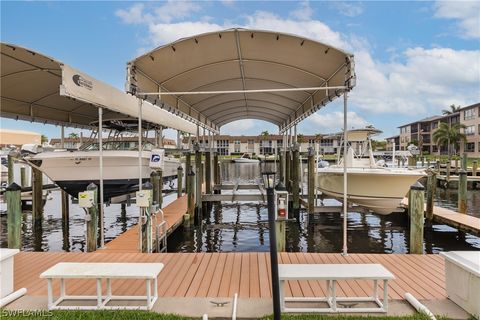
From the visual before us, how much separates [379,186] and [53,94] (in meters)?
10.2

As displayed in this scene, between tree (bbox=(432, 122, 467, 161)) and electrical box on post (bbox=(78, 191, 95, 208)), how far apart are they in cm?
6175

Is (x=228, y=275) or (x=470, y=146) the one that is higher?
(x=470, y=146)

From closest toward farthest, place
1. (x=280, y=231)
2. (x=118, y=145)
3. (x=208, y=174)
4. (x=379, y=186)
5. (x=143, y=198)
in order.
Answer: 1. (x=280, y=231)
2. (x=143, y=198)
3. (x=379, y=186)
4. (x=118, y=145)
5. (x=208, y=174)

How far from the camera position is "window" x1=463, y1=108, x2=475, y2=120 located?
54.7m

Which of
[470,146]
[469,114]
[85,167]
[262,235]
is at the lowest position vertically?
[262,235]

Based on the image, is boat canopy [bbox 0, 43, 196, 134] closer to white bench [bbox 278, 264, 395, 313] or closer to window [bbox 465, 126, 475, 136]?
white bench [bbox 278, 264, 395, 313]

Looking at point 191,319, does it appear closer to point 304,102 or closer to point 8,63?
point 8,63

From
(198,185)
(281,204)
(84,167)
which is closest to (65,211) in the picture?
(84,167)

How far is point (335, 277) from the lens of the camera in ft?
12.7

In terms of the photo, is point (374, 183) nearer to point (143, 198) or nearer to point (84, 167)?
point (143, 198)

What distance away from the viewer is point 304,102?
10633 millimetres

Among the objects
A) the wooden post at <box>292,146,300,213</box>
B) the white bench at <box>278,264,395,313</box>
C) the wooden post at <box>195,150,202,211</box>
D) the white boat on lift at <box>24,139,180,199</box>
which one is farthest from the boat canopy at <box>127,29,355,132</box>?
the wooden post at <box>292,146,300,213</box>

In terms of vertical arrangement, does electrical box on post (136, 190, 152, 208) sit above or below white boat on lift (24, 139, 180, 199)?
below

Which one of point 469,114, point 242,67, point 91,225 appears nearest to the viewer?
point 91,225
